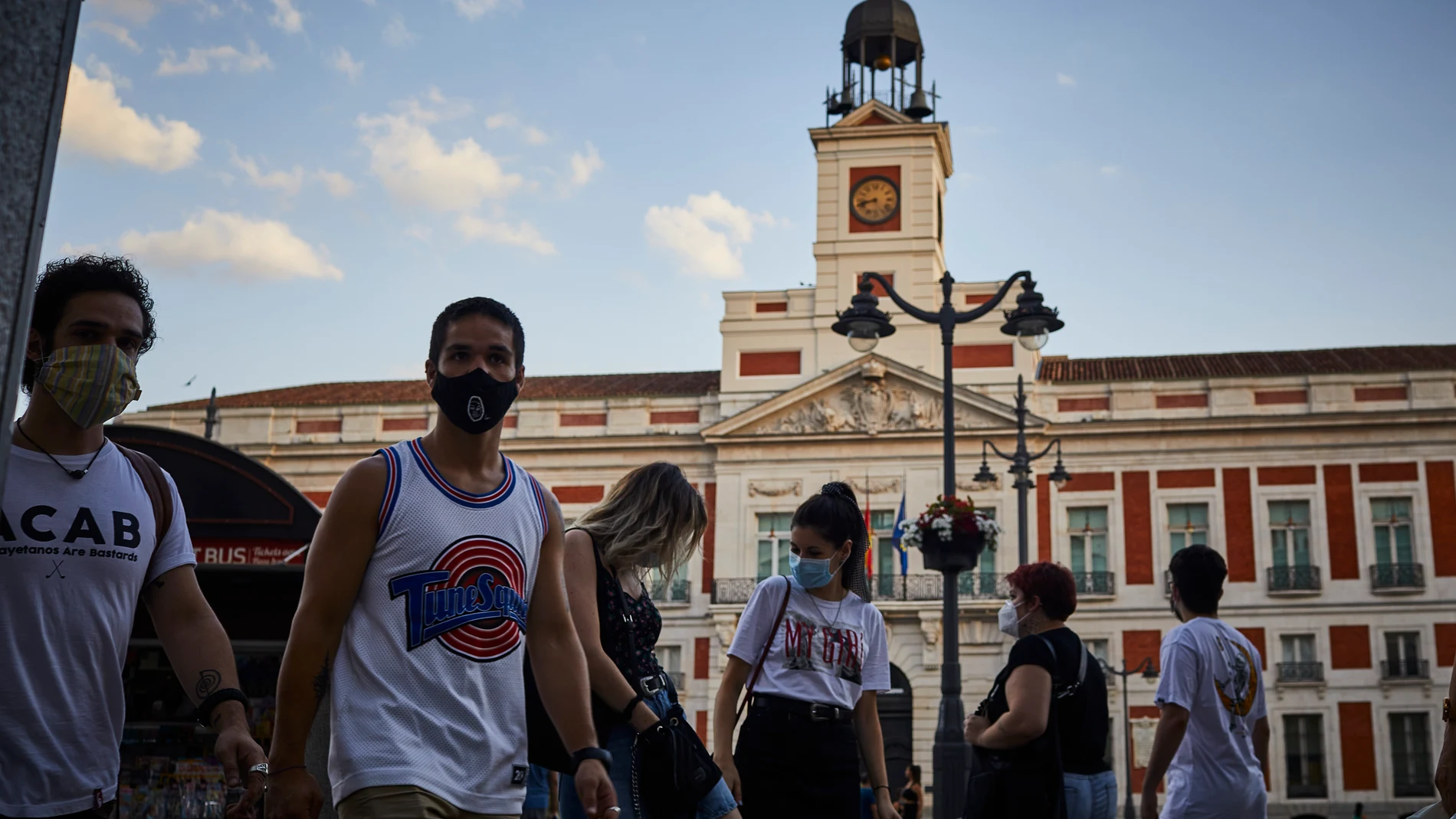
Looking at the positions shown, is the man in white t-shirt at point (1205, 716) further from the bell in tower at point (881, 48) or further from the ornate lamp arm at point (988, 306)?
the bell in tower at point (881, 48)

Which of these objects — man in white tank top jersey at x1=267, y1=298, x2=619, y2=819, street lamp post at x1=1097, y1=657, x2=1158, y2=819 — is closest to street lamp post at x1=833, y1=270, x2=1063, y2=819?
man in white tank top jersey at x1=267, y1=298, x2=619, y2=819

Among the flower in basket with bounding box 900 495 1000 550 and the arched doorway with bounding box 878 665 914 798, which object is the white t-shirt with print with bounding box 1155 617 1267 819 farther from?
the arched doorway with bounding box 878 665 914 798

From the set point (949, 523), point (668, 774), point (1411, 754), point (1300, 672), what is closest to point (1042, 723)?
point (668, 774)

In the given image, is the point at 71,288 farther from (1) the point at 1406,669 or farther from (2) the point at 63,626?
(1) the point at 1406,669

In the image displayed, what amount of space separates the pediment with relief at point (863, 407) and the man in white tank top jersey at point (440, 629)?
103 ft

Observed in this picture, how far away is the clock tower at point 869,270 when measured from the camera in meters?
35.9

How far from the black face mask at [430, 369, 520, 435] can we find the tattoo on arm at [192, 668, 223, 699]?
0.81 meters

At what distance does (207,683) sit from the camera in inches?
127

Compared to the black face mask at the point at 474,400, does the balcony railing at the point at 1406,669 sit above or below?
below

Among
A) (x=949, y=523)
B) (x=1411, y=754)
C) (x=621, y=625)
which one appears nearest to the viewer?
(x=621, y=625)

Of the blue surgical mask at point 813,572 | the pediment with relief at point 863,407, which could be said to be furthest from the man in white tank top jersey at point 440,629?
the pediment with relief at point 863,407

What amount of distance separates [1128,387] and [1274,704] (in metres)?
8.26

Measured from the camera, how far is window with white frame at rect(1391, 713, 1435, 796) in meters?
30.6

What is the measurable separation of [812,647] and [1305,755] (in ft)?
96.8
